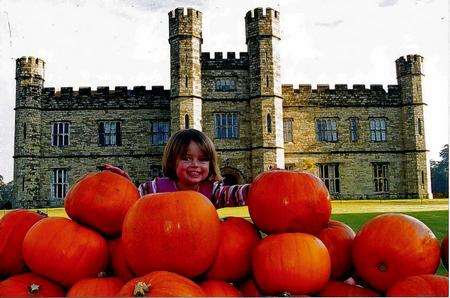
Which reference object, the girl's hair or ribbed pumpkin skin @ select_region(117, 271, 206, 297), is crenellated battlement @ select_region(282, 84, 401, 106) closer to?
the girl's hair

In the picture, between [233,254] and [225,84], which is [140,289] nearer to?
[233,254]

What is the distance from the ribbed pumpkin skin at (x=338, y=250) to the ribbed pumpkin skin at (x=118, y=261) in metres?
0.74

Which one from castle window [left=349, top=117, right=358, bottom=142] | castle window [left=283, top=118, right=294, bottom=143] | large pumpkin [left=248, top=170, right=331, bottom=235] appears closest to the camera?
large pumpkin [left=248, top=170, right=331, bottom=235]

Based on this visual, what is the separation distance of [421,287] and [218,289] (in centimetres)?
62

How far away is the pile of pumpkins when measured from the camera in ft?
4.86

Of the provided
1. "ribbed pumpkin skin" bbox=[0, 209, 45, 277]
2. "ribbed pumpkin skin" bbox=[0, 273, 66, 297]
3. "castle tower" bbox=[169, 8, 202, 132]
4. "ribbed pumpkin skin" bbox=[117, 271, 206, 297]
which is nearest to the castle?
"castle tower" bbox=[169, 8, 202, 132]

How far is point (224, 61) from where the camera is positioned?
23469 mm

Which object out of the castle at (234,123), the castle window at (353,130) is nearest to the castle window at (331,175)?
the castle at (234,123)

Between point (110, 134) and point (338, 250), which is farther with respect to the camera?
point (110, 134)

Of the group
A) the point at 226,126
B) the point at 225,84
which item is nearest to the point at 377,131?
→ the point at 226,126

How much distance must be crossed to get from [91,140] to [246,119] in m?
8.24

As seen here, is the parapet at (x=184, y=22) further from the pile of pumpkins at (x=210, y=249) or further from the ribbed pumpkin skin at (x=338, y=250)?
the ribbed pumpkin skin at (x=338, y=250)

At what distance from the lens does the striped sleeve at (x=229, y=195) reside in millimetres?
2508

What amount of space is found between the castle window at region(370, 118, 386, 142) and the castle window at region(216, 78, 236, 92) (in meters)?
8.15
